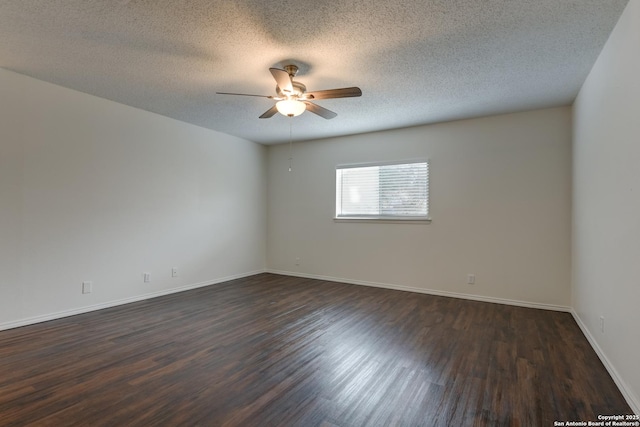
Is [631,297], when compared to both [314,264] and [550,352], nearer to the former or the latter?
[550,352]

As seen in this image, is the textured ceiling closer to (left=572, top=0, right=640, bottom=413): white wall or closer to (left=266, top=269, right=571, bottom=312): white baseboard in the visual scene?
(left=572, top=0, right=640, bottom=413): white wall

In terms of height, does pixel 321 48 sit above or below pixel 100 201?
above

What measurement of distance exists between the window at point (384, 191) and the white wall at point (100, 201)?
6.70ft

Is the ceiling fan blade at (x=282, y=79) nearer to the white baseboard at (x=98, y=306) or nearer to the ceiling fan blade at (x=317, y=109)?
the ceiling fan blade at (x=317, y=109)

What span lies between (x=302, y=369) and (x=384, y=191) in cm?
343

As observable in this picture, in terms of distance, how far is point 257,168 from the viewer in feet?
20.3

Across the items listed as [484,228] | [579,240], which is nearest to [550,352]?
[579,240]

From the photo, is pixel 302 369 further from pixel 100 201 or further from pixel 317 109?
pixel 100 201

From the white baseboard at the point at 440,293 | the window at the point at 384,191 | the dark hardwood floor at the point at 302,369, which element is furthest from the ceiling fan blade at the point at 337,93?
the white baseboard at the point at 440,293

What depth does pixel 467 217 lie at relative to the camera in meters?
4.46

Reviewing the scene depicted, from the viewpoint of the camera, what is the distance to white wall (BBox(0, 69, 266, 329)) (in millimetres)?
3191

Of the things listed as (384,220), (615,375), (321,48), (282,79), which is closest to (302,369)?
(615,375)

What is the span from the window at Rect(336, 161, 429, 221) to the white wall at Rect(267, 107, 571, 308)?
0.48ft

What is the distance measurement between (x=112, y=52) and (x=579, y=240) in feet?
16.4
